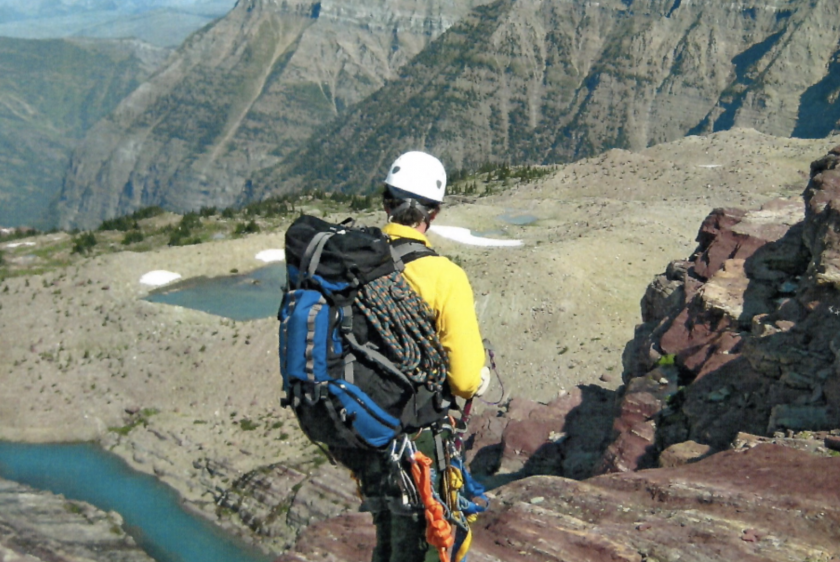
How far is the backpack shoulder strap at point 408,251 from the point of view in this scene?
4972mm

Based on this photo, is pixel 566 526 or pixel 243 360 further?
pixel 243 360

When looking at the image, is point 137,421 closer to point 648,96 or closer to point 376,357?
point 376,357

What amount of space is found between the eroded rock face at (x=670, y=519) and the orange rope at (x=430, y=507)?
1.86m

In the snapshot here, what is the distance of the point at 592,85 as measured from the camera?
199 meters

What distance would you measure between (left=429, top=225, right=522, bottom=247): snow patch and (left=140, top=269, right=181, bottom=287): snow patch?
379 inches

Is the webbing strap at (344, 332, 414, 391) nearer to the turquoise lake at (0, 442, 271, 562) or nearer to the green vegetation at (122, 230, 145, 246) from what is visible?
the turquoise lake at (0, 442, 271, 562)

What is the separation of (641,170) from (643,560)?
114ft

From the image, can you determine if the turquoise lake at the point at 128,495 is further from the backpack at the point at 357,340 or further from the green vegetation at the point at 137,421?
the backpack at the point at 357,340

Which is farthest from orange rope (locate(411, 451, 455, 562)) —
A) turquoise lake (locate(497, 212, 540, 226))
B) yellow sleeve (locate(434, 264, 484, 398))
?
turquoise lake (locate(497, 212, 540, 226))

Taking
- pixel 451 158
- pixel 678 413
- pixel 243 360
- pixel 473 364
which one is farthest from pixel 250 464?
pixel 451 158

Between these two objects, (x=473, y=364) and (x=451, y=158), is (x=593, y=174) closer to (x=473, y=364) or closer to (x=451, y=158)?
(x=473, y=364)

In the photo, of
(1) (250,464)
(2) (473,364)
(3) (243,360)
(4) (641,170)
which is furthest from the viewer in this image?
(4) (641,170)

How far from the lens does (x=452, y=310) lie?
491cm

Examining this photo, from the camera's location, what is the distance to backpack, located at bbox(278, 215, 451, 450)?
15.8 ft
